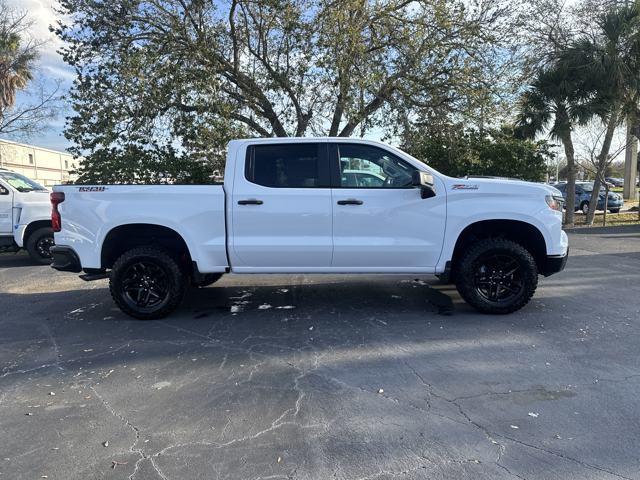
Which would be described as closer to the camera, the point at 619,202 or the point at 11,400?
the point at 11,400

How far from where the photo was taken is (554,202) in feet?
18.2

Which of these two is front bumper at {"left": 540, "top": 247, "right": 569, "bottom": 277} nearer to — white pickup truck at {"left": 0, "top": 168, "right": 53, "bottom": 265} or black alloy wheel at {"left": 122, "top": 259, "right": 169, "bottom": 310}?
black alloy wheel at {"left": 122, "top": 259, "right": 169, "bottom": 310}

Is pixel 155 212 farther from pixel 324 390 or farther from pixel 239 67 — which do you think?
pixel 239 67

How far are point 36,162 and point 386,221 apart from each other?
1356 inches

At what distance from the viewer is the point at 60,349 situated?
4809mm

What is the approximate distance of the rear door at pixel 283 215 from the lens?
17.9 ft

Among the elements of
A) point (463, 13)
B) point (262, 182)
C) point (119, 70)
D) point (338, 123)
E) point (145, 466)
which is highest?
point (463, 13)

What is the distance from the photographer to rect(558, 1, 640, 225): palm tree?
1575 cm

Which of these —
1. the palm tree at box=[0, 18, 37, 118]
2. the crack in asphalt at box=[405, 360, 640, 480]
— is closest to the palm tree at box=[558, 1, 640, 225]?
the crack in asphalt at box=[405, 360, 640, 480]

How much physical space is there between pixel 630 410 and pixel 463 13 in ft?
43.9

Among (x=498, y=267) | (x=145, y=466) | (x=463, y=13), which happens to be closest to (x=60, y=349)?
(x=145, y=466)

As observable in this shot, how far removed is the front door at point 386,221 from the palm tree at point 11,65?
891 inches

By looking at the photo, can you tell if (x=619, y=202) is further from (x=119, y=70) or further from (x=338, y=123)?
(x=119, y=70)

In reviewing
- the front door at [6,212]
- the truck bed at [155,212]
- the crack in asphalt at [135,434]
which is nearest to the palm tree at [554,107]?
the truck bed at [155,212]
